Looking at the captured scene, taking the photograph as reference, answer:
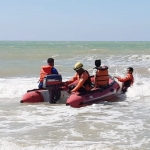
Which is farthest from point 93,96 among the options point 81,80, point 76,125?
point 76,125

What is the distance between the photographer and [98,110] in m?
8.10

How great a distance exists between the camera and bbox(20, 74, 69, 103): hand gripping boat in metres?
8.79

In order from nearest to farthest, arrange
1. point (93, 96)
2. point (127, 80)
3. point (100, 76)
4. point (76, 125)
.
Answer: point (76, 125)
point (93, 96)
point (100, 76)
point (127, 80)

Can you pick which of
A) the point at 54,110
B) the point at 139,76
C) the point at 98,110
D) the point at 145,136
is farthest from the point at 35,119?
the point at 139,76

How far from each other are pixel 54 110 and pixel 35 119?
3.54 ft

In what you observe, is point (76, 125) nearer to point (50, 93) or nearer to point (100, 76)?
point (50, 93)

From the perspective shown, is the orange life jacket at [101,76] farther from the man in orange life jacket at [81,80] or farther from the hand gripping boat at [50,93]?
the hand gripping boat at [50,93]

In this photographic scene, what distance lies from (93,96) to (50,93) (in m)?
1.11

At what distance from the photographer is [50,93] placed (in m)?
8.95

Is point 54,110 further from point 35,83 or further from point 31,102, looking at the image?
point 35,83

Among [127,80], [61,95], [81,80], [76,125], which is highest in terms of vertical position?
[81,80]

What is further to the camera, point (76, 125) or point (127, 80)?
point (127, 80)

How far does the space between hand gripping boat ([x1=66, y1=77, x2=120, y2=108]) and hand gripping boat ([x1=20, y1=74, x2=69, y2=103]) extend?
1.45ft

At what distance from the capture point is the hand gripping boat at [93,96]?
27.8 ft
